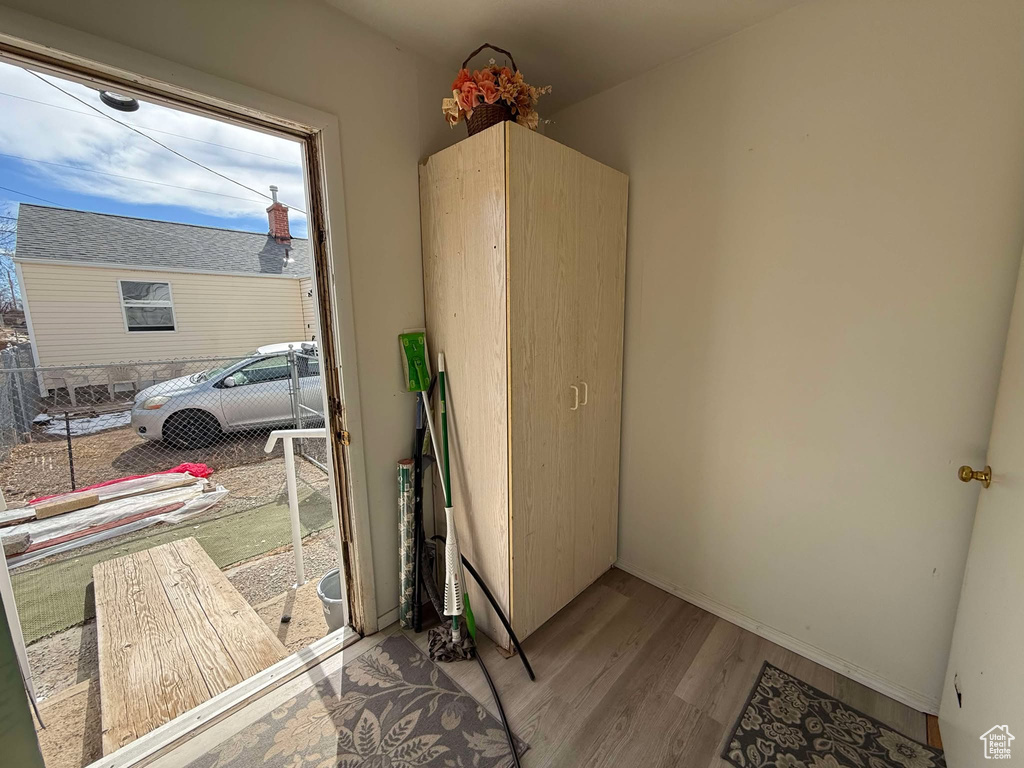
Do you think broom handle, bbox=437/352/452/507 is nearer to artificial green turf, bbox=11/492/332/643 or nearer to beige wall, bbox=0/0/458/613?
beige wall, bbox=0/0/458/613

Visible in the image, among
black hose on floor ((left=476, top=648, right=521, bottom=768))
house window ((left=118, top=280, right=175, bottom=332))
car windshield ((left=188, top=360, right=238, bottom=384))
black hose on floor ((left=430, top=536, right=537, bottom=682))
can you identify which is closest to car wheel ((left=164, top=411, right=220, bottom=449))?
car windshield ((left=188, top=360, right=238, bottom=384))

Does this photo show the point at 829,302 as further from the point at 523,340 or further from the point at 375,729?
the point at 375,729

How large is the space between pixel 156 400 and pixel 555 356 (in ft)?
8.17

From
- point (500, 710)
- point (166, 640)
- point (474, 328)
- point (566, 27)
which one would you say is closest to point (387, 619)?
point (500, 710)

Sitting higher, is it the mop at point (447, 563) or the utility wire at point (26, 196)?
the utility wire at point (26, 196)

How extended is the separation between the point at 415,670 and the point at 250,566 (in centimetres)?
152

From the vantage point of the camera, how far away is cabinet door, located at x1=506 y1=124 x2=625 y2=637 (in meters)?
1.49

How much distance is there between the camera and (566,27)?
154 centimetres

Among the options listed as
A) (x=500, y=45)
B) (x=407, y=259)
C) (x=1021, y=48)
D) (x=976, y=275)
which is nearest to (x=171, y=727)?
(x=407, y=259)

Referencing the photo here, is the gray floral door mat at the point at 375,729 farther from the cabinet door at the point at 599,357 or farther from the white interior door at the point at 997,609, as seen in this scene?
the white interior door at the point at 997,609

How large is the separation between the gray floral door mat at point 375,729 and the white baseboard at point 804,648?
1.08 m

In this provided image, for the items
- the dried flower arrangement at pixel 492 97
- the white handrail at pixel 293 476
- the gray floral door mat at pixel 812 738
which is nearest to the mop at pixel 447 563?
the white handrail at pixel 293 476

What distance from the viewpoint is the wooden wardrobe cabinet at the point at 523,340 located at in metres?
1.48

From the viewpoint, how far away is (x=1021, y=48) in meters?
1.12
